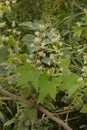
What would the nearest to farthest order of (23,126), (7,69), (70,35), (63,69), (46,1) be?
(63,69) < (7,69) < (23,126) < (70,35) < (46,1)

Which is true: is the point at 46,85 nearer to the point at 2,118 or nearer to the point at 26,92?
the point at 26,92

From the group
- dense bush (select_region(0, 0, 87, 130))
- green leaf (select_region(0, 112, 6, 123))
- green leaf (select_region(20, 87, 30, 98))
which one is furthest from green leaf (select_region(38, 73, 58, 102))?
green leaf (select_region(0, 112, 6, 123))

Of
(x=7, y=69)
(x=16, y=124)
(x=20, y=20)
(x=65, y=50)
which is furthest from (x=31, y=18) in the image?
(x=7, y=69)

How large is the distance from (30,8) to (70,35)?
53cm

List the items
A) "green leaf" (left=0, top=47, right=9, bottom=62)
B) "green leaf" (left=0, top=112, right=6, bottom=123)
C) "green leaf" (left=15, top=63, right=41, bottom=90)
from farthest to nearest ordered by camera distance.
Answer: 1. "green leaf" (left=0, top=112, right=6, bottom=123)
2. "green leaf" (left=0, top=47, right=9, bottom=62)
3. "green leaf" (left=15, top=63, right=41, bottom=90)

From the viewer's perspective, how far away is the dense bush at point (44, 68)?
1242mm

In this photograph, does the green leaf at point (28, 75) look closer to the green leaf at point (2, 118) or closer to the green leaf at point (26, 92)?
the green leaf at point (26, 92)

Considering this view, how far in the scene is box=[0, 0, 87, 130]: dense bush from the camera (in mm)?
1242

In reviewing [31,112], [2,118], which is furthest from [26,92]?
[2,118]

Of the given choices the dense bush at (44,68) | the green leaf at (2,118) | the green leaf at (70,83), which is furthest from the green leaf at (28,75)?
the green leaf at (2,118)

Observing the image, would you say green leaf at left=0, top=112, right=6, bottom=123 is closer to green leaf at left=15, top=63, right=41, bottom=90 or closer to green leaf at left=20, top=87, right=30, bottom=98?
green leaf at left=20, top=87, right=30, bottom=98

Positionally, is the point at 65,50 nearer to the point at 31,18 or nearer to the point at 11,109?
the point at 11,109

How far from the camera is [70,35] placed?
2260mm

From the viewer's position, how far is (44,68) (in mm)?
1336
